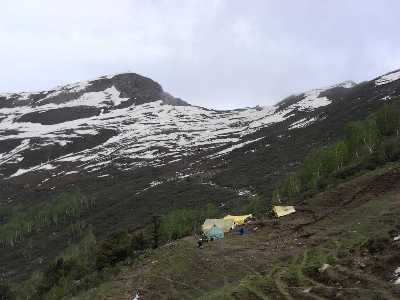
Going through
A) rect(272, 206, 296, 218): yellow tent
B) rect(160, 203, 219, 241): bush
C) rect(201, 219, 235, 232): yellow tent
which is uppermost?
rect(272, 206, 296, 218): yellow tent

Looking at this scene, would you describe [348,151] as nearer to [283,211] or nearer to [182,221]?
[182,221]

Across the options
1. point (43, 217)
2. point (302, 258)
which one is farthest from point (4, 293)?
point (43, 217)

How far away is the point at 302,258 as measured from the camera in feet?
123

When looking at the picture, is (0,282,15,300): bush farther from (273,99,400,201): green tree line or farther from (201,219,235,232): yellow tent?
(273,99,400,201): green tree line

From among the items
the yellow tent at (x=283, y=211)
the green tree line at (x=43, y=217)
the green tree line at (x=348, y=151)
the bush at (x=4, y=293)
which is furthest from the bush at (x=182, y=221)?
the green tree line at (x=43, y=217)

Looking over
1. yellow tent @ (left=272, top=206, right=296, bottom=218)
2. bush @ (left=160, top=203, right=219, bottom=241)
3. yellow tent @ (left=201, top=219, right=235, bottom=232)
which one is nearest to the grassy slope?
yellow tent @ (left=272, top=206, right=296, bottom=218)

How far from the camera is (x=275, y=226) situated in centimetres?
5425

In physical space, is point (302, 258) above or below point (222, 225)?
above

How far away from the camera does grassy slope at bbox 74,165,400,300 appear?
2916 cm

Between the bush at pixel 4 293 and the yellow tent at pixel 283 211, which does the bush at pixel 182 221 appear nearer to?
the bush at pixel 4 293

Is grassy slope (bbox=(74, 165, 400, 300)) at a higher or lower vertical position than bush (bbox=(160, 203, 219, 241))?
higher

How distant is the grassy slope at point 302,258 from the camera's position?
95.7 ft

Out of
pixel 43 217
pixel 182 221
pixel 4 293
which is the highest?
pixel 182 221

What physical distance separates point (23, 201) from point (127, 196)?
4471 centimetres
